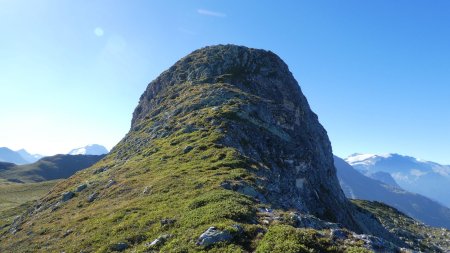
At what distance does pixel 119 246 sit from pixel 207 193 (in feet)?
28.6

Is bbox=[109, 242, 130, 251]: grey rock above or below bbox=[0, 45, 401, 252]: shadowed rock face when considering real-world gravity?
below

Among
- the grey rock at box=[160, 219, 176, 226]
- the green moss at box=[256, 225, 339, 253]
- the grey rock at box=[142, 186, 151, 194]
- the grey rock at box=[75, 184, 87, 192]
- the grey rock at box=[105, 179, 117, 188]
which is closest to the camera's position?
the green moss at box=[256, 225, 339, 253]

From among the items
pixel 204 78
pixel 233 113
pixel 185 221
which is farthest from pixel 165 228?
pixel 204 78

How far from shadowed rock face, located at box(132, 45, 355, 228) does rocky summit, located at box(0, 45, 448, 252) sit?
1.05 ft

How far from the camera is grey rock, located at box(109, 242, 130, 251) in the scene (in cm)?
2466

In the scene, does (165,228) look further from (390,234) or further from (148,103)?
(148,103)

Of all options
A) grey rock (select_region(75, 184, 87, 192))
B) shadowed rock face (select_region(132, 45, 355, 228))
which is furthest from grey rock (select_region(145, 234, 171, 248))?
grey rock (select_region(75, 184, 87, 192))

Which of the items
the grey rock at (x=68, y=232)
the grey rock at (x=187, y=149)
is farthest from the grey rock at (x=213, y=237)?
the grey rock at (x=187, y=149)

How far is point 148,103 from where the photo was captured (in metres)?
107

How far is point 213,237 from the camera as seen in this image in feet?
71.1

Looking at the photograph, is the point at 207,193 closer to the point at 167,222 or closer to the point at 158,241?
the point at 167,222

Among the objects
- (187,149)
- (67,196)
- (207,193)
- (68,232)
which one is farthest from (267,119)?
(68,232)

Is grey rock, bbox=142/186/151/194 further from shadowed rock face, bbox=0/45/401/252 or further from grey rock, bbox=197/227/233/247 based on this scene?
grey rock, bbox=197/227/233/247

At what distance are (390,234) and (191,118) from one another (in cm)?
5758
